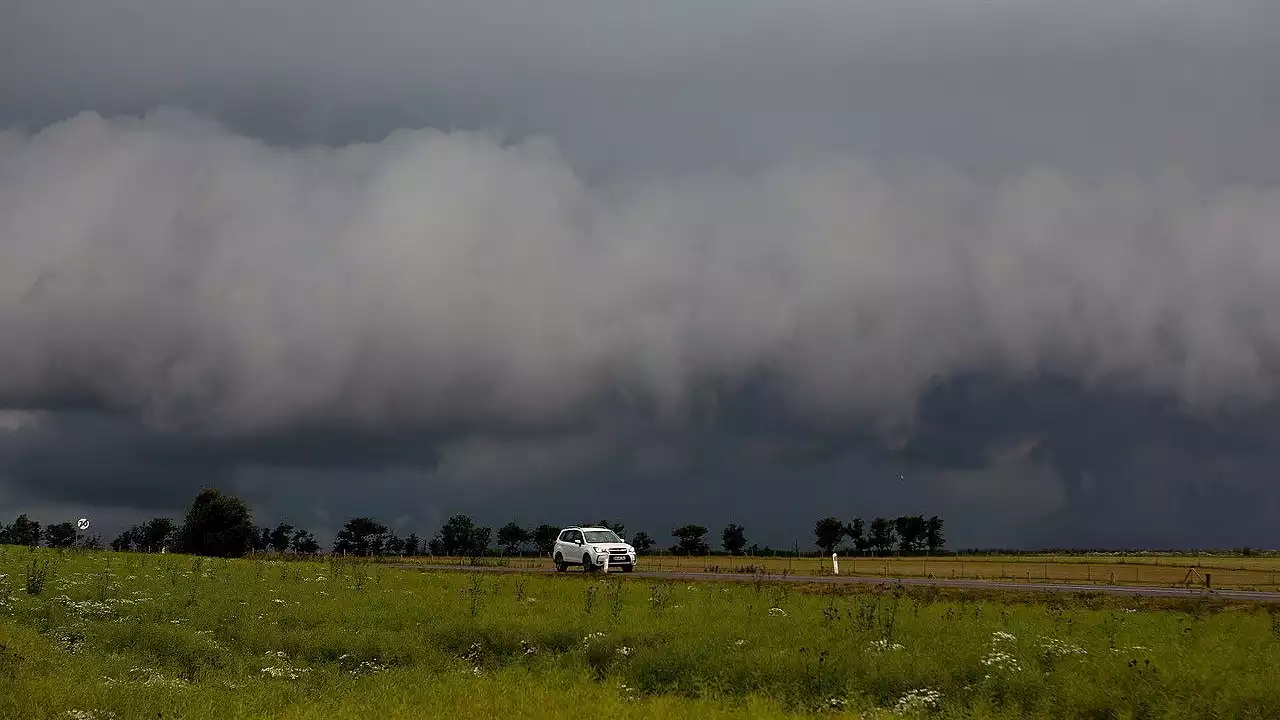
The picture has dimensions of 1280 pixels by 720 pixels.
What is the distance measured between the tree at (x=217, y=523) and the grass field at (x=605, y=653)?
62.3 meters

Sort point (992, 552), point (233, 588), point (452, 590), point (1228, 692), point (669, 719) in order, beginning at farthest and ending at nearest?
point (992, 552) < point (452, 590) < point (233, 588) < point (1228, 692) < point (669, 719)

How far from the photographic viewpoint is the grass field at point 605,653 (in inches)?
789

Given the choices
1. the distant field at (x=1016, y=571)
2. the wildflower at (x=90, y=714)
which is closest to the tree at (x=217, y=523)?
the distant field at (x=1016, y=571)

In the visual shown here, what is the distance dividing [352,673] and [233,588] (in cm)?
1368

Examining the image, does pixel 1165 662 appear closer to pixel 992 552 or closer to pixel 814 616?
pixel 814 616

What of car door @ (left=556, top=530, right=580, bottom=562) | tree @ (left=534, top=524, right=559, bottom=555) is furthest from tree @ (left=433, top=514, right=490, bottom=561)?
car door @ (left=556, top=530, right=580, bottom=562)

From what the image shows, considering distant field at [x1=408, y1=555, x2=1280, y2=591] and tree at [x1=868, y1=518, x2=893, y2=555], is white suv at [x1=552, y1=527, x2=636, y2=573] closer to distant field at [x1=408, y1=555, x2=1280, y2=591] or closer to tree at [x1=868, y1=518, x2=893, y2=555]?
distant field at [x1=408, y1=555, x2=1280, y2=591]

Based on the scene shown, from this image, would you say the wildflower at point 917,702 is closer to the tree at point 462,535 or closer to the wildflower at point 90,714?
the wildflower at point 90,714

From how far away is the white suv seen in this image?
56.1 m

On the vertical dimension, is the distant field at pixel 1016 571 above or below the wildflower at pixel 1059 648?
below

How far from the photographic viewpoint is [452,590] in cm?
4125

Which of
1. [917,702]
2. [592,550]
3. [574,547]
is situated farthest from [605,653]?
[574,547]

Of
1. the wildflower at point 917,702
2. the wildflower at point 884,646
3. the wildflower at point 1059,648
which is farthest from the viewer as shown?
the wildflower at point 884,646

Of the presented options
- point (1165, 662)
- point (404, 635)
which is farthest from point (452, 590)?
point (1165, 662)
